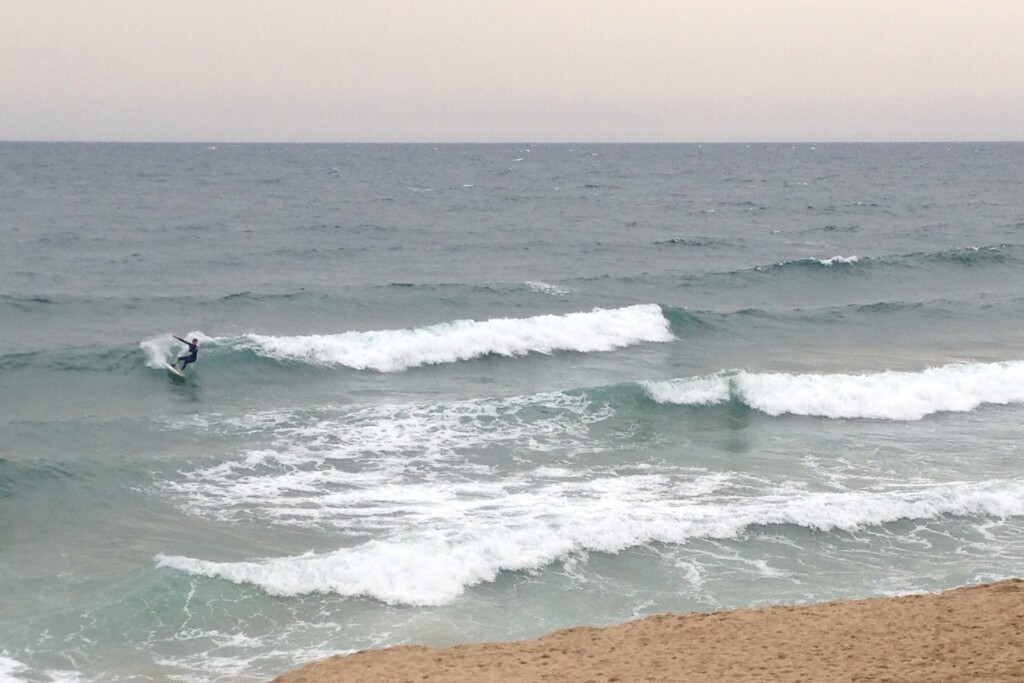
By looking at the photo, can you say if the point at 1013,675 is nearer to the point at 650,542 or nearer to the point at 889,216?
the point at 650,542

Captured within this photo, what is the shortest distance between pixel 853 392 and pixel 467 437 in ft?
27.6

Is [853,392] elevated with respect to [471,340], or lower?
lower

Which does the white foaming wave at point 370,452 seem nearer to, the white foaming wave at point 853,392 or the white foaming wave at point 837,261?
the white foaming wave at point 853,392

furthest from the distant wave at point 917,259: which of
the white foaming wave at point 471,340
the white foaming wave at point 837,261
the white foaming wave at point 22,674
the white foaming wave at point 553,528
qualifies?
the white foaming wave at point 22,674

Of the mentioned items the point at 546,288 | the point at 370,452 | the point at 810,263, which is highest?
the point at 810,263

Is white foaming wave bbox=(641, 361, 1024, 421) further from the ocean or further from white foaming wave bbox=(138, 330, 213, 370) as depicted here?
white foaming wave bbox=(138, 330, 213, 370)

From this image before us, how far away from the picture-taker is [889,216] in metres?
59.1

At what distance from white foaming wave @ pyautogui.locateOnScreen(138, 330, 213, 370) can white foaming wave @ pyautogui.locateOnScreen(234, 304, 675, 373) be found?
1445mm

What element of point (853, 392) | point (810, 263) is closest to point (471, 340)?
point (853, 392)

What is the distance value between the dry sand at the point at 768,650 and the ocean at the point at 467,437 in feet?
5.02

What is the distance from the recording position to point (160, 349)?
25031 millimetres

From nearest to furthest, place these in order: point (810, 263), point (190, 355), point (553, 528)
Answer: point (553, 528) < point (190, 355) < point (810, 263)

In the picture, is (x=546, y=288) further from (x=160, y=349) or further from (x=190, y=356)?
(x=190, y=356)

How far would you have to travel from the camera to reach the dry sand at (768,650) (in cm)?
907
